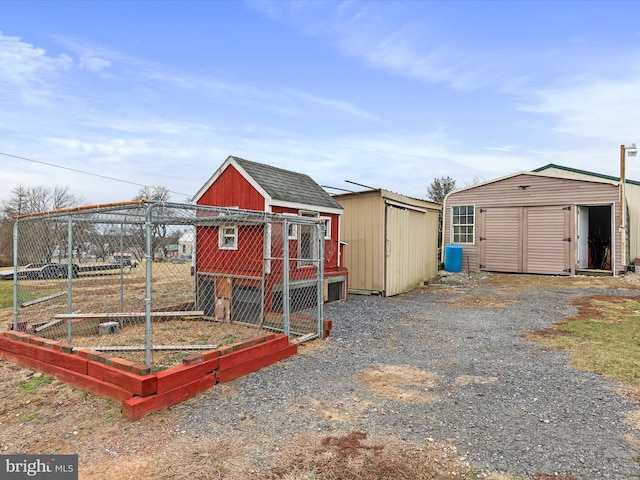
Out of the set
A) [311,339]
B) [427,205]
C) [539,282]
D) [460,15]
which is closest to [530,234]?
[539,282]

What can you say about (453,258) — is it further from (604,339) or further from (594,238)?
(604,339)

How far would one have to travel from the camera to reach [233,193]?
7965 millimetres

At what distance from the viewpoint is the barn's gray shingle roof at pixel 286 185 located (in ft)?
25.5

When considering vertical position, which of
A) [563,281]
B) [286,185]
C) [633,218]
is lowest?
[563,281]

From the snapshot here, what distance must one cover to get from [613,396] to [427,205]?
9381 mm

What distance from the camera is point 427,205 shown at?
12484 millimetres

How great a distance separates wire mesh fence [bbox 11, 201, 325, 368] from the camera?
4824mm

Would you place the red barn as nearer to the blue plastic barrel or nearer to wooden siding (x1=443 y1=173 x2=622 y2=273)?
the blue plastic barrel

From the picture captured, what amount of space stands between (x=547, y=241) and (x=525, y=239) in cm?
73

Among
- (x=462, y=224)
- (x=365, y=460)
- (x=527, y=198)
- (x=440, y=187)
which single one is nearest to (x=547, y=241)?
(x=527, y=198)

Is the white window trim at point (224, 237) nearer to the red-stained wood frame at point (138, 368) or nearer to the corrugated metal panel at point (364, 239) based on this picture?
the red-stained wood frame at point (138, 368)

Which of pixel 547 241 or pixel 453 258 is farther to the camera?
pixel 453 258

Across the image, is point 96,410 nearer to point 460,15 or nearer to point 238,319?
point 238,319

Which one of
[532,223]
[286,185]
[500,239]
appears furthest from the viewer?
[500,239]
